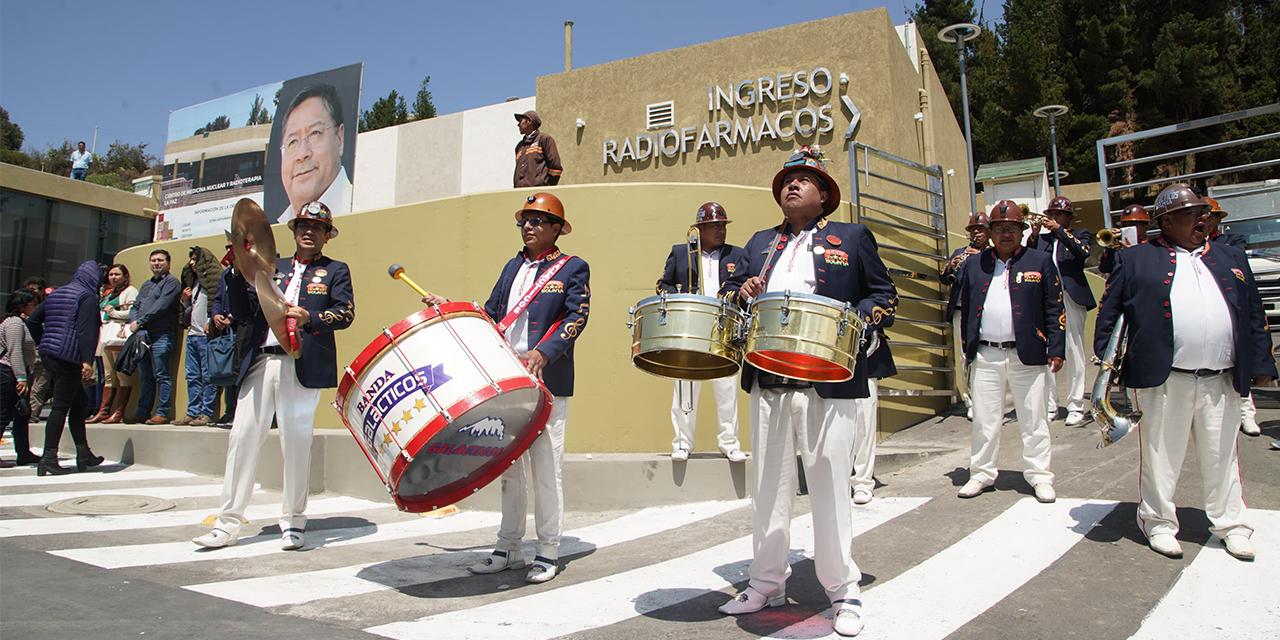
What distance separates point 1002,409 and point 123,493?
24.9ft

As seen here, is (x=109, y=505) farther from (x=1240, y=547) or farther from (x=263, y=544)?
(x=1240, y=547)

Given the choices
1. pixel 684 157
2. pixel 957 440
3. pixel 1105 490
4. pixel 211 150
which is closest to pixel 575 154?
pixel 684 157

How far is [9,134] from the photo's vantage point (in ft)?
205

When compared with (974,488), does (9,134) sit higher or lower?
higher

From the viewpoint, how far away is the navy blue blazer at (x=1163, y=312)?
464 centimetres

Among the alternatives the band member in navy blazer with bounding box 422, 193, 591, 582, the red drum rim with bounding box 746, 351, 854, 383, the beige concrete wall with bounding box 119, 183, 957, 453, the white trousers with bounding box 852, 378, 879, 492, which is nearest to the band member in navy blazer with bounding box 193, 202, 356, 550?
the band member in navy blazer with bounding box 422, 193, 591, 582

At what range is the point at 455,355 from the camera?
3869 mm

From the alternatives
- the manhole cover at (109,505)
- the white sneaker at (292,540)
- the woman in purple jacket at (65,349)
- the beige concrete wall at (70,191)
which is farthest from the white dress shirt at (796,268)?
the beige concrete wall at (70,191)

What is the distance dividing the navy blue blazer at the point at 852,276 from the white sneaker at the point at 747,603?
96cm

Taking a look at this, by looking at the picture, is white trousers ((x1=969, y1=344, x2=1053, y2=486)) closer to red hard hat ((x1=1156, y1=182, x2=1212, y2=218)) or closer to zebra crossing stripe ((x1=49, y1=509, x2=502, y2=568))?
red hard hat ((x1=1156, y1=182, x2=1212, y2=218))

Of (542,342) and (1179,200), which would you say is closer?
(542,342)

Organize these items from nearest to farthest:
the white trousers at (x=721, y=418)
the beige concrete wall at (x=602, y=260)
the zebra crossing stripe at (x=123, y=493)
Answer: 1. the zebra crossing stripe at (x=123, y=493)
2. the white trousers at (x=721, y=418)
3. the beige concrete wall at (x=602, y=260)

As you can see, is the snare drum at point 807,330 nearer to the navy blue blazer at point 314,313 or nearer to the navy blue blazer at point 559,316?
the navy blue blazer at point 559,316

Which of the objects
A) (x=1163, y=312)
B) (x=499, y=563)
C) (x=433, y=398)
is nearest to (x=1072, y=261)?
(x=1163, y=312)
